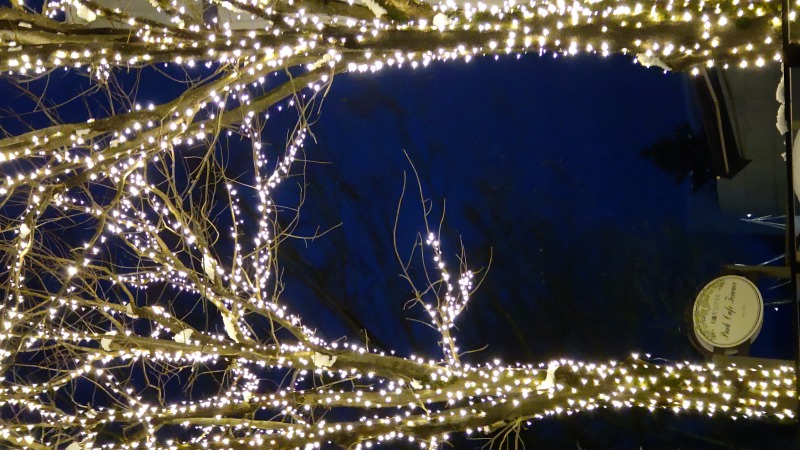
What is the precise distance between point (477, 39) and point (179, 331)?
322 centimetres

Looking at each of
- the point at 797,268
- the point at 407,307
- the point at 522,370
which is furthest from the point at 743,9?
the point at 407,307

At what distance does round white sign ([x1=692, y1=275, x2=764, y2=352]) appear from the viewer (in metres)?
5.67

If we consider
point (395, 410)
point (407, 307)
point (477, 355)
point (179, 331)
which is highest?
point (179, 331)

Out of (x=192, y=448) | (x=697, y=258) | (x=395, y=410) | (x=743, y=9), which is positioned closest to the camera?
(x=743, y=9)

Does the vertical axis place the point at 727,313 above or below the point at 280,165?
below

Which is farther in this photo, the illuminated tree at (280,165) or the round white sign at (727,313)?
the round white sign at (727,313)

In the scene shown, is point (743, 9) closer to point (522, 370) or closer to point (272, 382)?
point (522, 370)

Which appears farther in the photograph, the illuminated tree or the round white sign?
the round white sign

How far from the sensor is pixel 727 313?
19.2ft

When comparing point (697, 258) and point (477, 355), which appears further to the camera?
point (477, 355)

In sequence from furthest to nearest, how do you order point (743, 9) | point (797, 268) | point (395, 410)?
point (395, 410) < point (743, 9) < point (797, 268)

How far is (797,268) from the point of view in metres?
2.61

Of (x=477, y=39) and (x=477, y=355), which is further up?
(x=477, y=39)

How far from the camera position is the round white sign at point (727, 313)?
5.67 m
